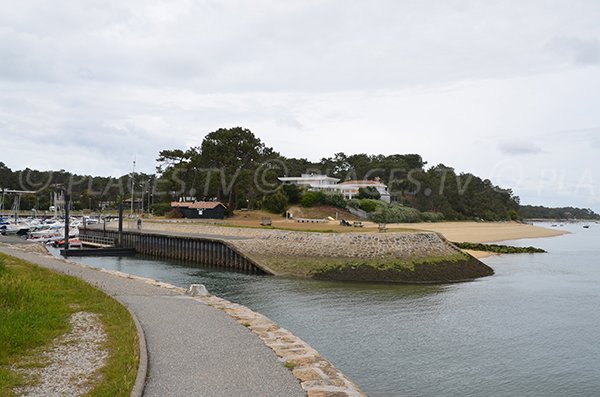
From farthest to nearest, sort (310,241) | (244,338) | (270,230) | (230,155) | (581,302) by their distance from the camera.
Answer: (230,155) < (270,230) < (310,241) < (581,302) < (244,338)

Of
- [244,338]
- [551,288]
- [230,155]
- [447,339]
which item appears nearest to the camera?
[244,338]

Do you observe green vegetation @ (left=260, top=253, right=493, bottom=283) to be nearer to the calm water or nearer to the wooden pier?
the calm water

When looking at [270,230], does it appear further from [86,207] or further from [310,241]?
[86,207]

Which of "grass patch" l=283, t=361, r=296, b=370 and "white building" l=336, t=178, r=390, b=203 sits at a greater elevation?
"white building" l=336, t=178, r=390, b=203

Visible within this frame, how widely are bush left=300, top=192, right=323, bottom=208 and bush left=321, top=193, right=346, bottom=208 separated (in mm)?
804

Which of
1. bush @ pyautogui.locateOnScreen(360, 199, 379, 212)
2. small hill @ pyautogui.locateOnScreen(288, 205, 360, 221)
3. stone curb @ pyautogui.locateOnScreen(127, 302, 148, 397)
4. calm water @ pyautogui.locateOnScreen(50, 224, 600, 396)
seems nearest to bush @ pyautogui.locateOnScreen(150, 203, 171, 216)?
small hill @ pyautogui.locateOnScreen(288, 205, 360, 221)

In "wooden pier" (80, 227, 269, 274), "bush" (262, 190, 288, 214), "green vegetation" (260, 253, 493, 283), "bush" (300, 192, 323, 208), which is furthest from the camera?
"bush" (300, 192, 323, 208)

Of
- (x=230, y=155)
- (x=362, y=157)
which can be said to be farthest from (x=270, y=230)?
(x=362, y=157)

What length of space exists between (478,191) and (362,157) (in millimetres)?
31203

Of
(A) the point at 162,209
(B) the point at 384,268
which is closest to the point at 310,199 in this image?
(A) the point at 162,209

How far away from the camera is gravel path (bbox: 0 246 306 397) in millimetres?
8203

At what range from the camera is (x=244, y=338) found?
462 inches

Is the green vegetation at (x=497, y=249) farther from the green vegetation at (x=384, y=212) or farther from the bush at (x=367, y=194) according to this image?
the bush at (x=367, y=194)

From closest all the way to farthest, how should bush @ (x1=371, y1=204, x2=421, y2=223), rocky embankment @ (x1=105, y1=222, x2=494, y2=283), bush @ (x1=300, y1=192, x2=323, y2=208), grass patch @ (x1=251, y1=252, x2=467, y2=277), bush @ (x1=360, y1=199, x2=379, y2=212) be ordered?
rocky embankment @ (x1=105, y1=222, x2=494, y2=283) → grass patch @ (x1=251, y1=252, x2=467, y2=277) → bush @ (x1=300, y1=192, x2=323, y2=208) → bush @ (x1=371, y1=204, x2=421, y2=223) → bush @ (x1=360, y1=199, x2=379, y2=212)
